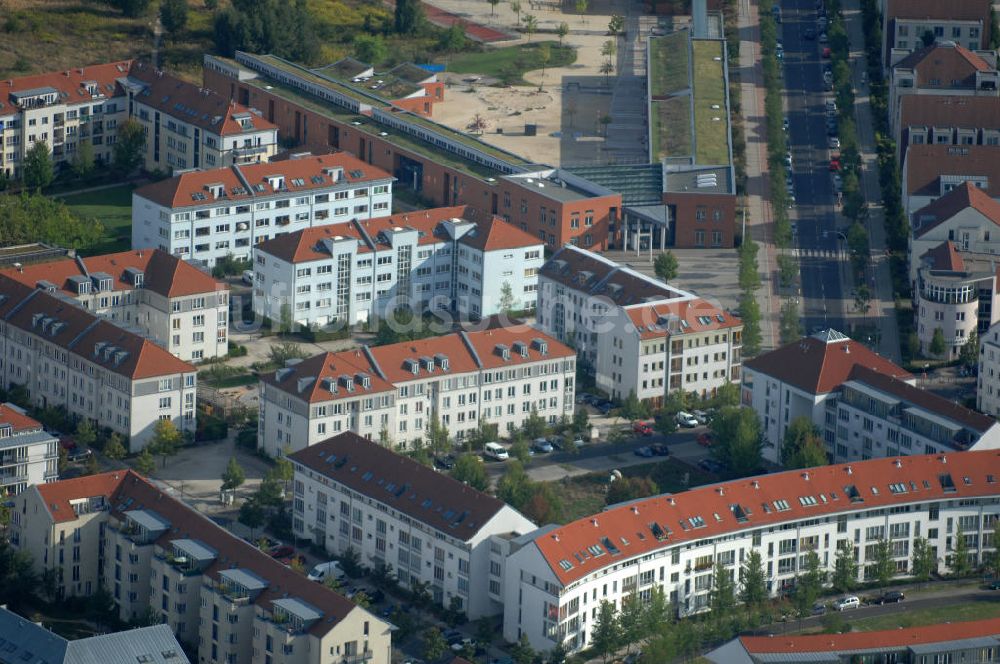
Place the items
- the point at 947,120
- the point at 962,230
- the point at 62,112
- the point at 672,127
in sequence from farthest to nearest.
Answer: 1. the point at 672,127
2. the point at 947,120
3. the point at 62,112
4. the point at 962,230

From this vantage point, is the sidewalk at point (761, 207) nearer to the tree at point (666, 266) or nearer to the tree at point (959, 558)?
the tree at point (666, 266)

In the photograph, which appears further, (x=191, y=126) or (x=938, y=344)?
(x=191, y=126)

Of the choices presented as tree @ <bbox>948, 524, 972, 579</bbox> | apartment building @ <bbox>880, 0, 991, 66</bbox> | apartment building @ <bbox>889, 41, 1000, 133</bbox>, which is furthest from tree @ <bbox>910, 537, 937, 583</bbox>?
apartment building @ <bbox>880, 0, 991, 66</bbox>

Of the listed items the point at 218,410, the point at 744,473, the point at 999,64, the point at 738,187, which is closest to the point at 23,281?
the point at 218,410

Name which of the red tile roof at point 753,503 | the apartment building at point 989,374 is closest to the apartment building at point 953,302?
the apartment building at point 989,374

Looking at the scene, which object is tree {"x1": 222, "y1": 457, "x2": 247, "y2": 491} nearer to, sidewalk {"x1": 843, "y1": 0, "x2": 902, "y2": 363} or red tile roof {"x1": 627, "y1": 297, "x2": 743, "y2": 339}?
red tile roof {"x1": 627, "y1": 297, "x2": 743, "y2": 339}

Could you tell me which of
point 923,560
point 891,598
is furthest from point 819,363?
point 891,598

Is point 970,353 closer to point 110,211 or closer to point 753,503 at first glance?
point 753,503
